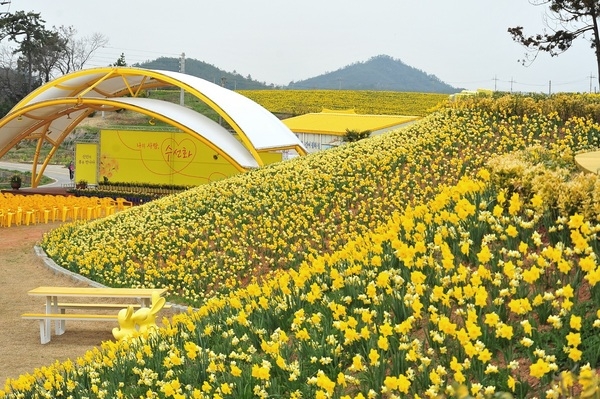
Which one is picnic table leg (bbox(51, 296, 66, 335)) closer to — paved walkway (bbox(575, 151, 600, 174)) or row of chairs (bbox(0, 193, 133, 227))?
paved walkway (bbox(575, 151, 600, 174))

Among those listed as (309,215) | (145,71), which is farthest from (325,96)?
(309,215)

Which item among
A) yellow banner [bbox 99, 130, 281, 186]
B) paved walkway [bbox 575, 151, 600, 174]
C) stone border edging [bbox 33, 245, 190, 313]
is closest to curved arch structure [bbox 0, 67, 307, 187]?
yellow banner [bbox 99, 130, 281, 186]

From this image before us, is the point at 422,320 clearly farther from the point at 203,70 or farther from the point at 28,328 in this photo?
the point at 203,70

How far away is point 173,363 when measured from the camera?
5.90 metres

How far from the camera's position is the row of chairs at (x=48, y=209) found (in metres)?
23.0

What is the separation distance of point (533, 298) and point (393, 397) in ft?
4.86

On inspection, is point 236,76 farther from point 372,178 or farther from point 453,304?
point 453,304

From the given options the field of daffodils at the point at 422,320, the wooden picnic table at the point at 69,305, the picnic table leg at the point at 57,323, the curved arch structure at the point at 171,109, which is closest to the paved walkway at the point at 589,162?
the field of daffodils at the point at 422,320

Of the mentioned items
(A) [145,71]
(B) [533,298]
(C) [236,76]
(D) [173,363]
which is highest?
(C) [236,76]

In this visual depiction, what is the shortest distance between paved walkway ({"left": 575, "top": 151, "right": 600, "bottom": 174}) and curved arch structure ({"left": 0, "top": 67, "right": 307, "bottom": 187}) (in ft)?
51.3

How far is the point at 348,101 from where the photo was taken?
72062 millimetres

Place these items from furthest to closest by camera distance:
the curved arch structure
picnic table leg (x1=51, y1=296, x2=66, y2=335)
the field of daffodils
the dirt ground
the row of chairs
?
the curved arch structure
the row of chairs
picnic table leg (x1=51, y1=296, x2=66, y2=335)
the dirt ground
the field of daffodils

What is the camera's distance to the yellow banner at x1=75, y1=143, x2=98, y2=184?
1214 inches

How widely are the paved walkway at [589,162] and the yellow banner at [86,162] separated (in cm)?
2487
